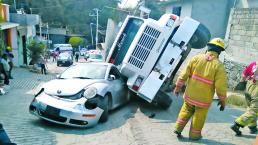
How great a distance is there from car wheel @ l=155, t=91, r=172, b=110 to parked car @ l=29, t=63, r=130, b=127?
116 cm

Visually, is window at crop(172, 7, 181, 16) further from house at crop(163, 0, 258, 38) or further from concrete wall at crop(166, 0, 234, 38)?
concrete wall at crop(166, 0, 234, 38)

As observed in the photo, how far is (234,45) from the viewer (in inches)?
460

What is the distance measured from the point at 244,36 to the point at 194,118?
24.4 feet

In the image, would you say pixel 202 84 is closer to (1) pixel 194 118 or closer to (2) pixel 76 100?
(1) pixel 194 118

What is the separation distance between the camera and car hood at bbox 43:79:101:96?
587cm

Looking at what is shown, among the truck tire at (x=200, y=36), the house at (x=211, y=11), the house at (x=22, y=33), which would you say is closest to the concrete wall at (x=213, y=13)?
the house at (x=211, y=11)

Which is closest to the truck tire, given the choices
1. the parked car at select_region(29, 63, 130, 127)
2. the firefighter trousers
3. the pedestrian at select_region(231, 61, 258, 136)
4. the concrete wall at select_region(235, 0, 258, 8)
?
the pedestrian at select_region(231, 61, 258, 136)

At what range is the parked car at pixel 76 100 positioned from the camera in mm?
5566

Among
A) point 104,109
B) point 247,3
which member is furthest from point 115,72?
point 247,3

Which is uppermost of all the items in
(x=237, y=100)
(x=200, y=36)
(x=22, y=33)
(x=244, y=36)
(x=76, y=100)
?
(x=200, y=36)

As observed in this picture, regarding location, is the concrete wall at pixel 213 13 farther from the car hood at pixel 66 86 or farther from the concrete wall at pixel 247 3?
the car hood at pixel 66 86

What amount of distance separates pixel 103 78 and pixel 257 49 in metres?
6.58

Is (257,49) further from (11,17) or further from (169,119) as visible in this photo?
(11,17)

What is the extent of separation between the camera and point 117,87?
7281mm
